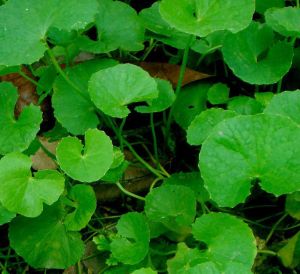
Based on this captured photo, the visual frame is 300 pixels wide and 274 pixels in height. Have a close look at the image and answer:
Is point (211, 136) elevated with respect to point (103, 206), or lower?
elevated

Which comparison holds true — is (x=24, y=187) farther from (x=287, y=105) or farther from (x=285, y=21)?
(x=285, y=21)

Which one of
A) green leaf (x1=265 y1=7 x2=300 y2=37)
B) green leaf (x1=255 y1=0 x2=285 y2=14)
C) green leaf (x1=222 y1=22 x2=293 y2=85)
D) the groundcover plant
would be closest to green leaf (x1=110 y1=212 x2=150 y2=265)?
the groundcover plant

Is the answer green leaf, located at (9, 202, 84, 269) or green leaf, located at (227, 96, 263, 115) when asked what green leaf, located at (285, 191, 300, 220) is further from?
green leaf, located at (9, 202, 84, 269)

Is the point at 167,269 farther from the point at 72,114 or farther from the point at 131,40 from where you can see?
the point at 131,40

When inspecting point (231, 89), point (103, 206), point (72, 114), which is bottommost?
point (103, 206)

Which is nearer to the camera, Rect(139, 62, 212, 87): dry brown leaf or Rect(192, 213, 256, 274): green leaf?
Rect(192, 213, 256, 274): green leaf

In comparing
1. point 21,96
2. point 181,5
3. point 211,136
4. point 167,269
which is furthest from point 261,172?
point 21,96

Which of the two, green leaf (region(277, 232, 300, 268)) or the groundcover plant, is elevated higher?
the groundcover plant

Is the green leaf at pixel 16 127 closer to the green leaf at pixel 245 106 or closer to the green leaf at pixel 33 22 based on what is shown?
the green leaf at pixel 33 22
